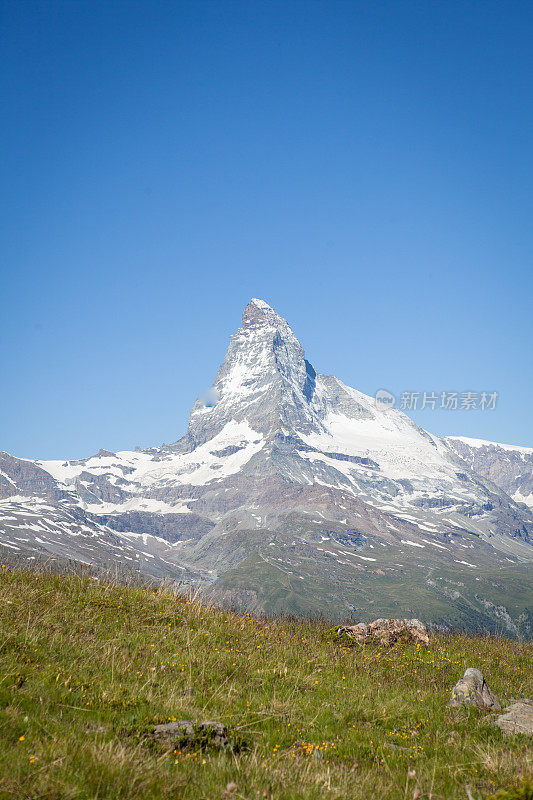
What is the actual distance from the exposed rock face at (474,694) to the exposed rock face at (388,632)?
13.7ft

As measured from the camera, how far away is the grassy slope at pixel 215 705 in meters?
5.82

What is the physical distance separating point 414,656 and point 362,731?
616 centimetres

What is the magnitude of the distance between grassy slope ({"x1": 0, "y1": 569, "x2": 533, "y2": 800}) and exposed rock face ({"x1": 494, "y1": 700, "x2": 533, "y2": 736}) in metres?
0.36

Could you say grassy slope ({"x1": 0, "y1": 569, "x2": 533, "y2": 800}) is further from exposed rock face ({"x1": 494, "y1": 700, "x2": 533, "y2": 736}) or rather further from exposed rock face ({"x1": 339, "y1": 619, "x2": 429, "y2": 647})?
exposed rock face ({"x1": 339, "y1": 619, "x2": 429, "y2": 647})

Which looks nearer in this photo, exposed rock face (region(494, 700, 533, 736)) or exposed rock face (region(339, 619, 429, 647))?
exposed rock face (region(494, 700, 533, 736))

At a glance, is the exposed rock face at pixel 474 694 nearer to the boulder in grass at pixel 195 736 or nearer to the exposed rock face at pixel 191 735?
the boulder in grass at pixel 195 736

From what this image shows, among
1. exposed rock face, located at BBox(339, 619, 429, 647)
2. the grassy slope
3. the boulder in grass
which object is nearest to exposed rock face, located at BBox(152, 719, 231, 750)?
the boulder in grass

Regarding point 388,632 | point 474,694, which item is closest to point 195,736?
point 474,694

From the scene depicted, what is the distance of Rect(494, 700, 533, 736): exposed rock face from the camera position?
8766mm

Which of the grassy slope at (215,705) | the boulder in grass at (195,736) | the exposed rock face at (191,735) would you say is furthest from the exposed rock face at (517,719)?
the exposed rock face at (191,735)

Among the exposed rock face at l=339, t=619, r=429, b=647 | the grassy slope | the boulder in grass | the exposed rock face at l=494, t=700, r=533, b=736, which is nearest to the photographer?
the grassy slope

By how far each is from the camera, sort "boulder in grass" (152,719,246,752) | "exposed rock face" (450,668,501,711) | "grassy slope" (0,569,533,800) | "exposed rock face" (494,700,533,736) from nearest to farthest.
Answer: "grassy slope" (0,569,533,800) → "boulder in grass" (152,719,246,752) → "exposed rock face" (494,700,533,736) → "exposed rock face" (450,668,501,711)

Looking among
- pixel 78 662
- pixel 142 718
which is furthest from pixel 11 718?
pixel 78 662

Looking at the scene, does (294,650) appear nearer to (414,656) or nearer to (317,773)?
(414,656)
